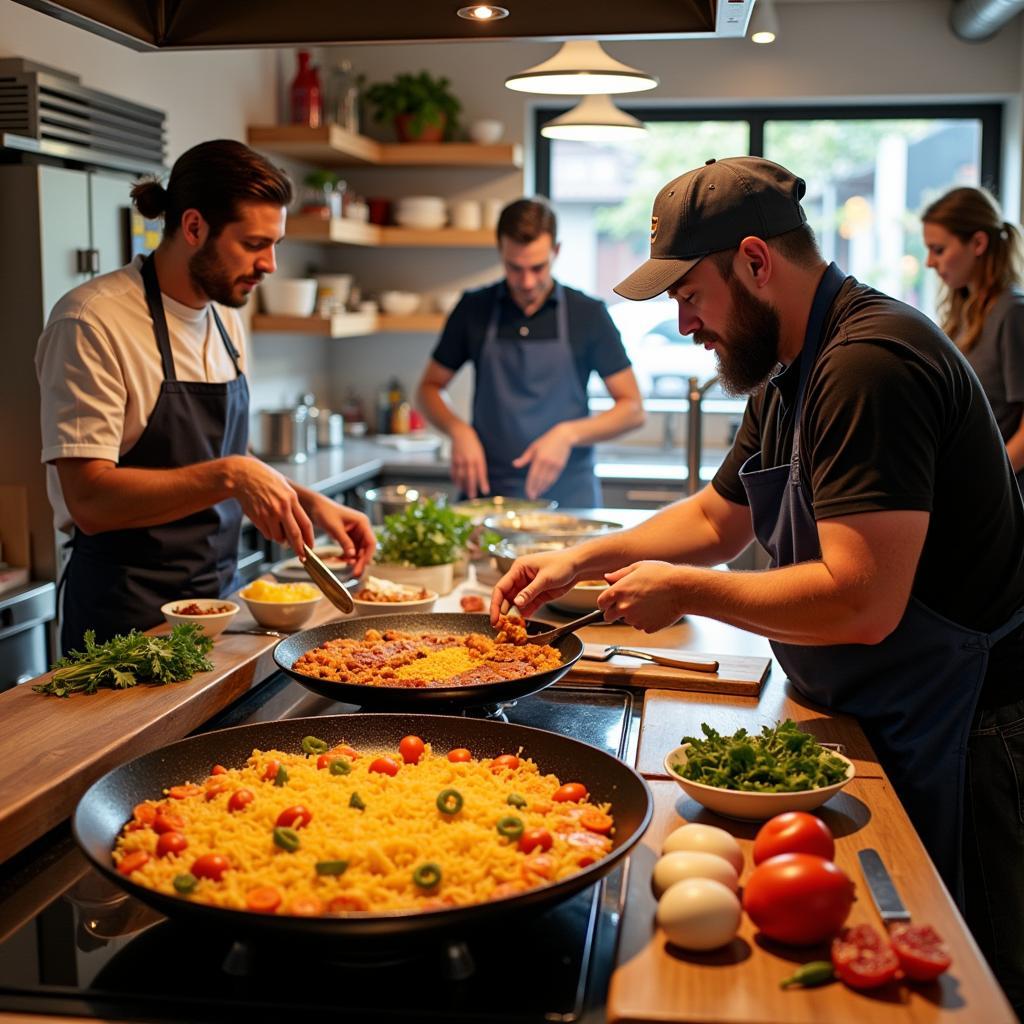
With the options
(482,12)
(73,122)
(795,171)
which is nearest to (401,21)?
(482,12)

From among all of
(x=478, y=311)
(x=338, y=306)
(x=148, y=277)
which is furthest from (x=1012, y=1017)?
(x=338, y=306)

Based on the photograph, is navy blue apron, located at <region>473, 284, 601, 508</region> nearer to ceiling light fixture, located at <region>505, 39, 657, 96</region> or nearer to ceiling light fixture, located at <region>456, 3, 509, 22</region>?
ceiling light fixture, located at <region>505, 39, 657, 96</region>

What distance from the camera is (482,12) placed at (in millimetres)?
1953

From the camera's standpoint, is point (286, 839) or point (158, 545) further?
point (158, 545)

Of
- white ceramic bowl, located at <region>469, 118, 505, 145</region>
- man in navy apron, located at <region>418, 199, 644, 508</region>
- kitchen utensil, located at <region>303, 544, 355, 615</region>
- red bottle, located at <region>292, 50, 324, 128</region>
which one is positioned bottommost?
kitchen utensil, located at <region>303, 544, 355, 615</region>

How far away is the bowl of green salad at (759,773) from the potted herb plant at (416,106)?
16.1ft

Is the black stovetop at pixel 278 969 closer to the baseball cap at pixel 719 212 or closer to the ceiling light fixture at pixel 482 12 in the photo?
the baseball cap at pixel 719 212

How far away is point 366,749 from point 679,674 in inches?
26.6

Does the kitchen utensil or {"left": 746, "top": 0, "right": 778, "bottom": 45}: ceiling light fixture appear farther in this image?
{"left": 746, "top": 0, "right": 778, "bottom": 45}: ceiling light fixture

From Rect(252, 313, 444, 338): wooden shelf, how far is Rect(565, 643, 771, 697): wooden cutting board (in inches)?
141

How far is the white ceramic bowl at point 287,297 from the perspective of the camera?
562cm

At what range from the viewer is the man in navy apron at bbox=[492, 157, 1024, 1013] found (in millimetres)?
1744

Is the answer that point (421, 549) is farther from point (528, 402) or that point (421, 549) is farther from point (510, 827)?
point (528, 402)

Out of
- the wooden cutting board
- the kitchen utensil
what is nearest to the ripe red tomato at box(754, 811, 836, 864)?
the wooden cutting board
